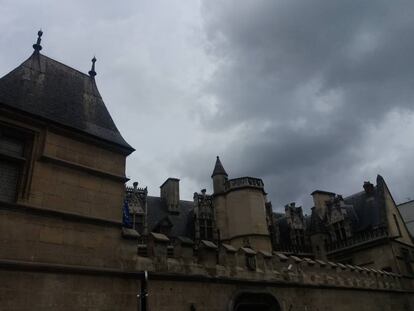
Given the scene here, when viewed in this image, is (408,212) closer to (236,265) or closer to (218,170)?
(218,170)

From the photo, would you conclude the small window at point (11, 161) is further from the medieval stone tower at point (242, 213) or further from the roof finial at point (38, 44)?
the medieval stone tower at point (242, 213)

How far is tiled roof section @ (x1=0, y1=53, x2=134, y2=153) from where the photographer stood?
28.2 feet

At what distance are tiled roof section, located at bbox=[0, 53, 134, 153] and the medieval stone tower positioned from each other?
14.3 m

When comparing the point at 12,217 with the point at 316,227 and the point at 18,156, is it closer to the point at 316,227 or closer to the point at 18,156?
the point at 18,156

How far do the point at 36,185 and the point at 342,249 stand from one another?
22.3 metres

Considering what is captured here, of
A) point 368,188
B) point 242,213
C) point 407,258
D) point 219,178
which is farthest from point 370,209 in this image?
point 219,178

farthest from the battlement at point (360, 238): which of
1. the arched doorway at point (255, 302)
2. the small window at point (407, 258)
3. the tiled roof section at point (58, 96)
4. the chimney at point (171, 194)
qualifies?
the tiled roof section at point (58, 96)

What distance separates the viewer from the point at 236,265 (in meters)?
10.5

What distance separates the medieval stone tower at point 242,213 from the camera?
22.4 m

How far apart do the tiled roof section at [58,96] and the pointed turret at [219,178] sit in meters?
15.3

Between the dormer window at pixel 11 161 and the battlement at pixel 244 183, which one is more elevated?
the battlement at pixel 244 183

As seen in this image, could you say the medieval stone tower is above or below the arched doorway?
above

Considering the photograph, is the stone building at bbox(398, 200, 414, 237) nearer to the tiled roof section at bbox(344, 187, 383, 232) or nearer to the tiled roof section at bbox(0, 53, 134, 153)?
the tiled roof section at bbox(344, 187, 383, 232)

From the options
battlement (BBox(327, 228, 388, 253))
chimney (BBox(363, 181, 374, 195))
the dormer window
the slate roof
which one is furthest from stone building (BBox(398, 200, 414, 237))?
the dormer window
